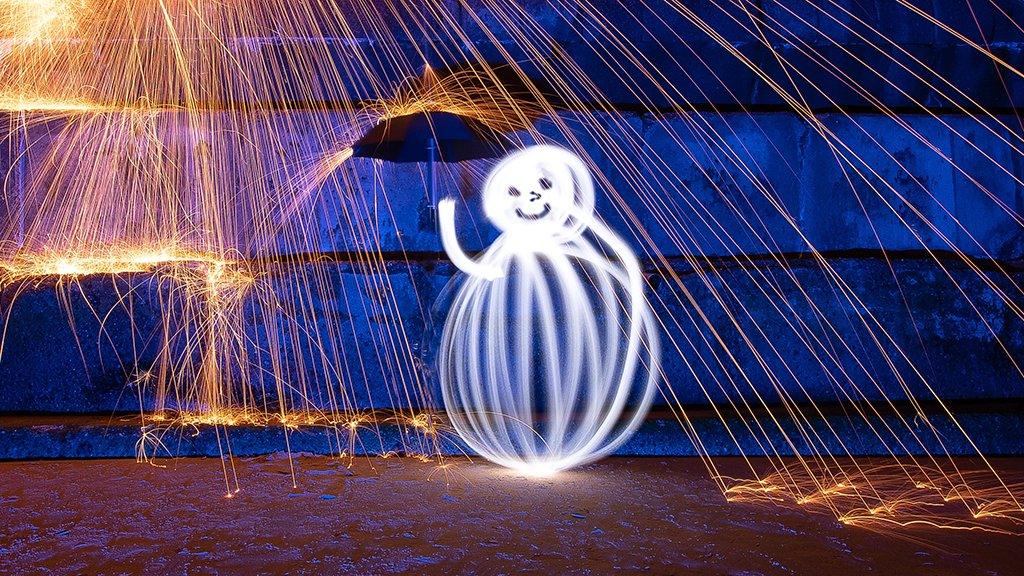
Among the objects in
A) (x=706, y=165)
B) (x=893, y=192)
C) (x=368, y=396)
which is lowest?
(x=368, y=396)

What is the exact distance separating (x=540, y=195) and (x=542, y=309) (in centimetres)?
77

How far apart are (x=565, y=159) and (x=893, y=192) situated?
2.42m

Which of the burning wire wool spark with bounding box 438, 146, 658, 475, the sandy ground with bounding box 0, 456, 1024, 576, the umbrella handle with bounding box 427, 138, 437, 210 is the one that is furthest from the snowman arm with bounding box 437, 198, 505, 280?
the sandy ground with bounding box 0, 456, 1024, 576

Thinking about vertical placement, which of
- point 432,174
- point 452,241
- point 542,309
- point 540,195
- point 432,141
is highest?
point 432,141

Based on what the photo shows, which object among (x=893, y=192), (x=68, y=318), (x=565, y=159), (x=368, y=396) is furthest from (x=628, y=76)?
(x=68, y=318)

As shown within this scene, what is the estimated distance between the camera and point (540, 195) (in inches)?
188

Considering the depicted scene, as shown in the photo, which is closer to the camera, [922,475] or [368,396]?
[922,475]

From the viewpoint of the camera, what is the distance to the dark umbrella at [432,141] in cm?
420

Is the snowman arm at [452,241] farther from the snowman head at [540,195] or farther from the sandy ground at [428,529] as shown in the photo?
the sandy ground at [428,529]

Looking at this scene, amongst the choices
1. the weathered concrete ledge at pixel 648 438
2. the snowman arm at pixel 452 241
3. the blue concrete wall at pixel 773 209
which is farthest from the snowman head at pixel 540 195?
the weathered concrete ledge at pixel 648 438

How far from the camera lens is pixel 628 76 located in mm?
5125

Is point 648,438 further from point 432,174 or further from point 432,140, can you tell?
point 432,140

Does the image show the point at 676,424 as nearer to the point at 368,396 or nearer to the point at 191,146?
the point at 368,396

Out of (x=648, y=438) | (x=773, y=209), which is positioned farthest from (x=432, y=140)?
(x=773, y=209)
